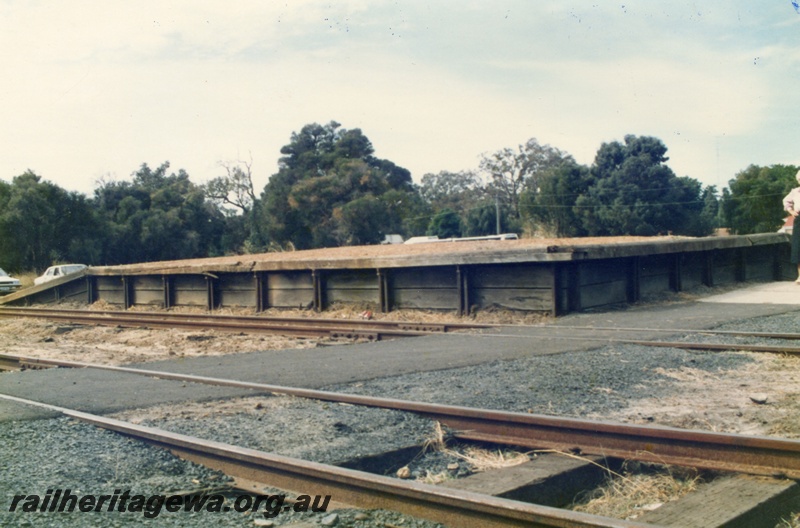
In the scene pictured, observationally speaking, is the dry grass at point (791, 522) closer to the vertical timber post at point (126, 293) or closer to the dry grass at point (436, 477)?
the dry grass at point (436, 477)

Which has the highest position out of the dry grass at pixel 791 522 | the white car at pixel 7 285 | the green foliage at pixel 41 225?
the green foliage at pixel 41 225

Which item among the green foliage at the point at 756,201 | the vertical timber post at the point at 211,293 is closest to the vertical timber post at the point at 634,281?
the vertical timber post at the point at 211,293

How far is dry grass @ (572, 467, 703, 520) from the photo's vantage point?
12.1ft

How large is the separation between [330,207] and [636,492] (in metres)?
46.0

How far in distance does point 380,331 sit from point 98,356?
411cm

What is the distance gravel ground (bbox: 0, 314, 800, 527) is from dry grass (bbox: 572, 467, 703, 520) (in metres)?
0.79

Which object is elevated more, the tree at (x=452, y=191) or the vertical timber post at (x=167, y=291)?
the tree at (x=452, y=191)

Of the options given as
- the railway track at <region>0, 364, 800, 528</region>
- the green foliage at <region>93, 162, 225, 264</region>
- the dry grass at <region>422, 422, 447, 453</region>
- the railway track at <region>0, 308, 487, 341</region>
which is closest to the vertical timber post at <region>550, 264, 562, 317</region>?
the railway track at <region>0, 308, 487, 341</region>

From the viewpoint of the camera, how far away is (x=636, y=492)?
12.6 feet

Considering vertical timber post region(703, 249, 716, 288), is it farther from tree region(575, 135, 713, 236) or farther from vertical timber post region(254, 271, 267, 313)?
tree region(575, 135, 713, 236)

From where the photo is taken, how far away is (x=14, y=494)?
148 inches

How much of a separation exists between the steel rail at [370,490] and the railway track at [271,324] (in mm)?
6883

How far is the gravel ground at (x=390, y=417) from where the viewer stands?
402 centimetres

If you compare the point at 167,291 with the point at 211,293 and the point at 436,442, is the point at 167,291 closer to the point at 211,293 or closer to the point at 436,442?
the point at 211,293
